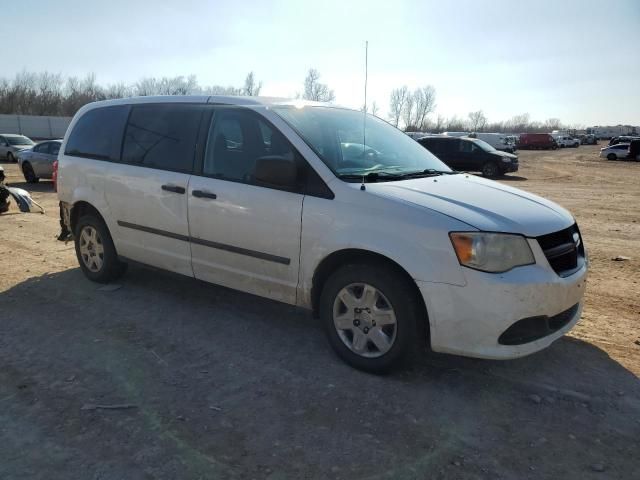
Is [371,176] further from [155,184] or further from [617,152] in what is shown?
[617,152]

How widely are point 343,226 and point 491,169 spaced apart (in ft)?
65.4

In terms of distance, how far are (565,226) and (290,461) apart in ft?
7.92

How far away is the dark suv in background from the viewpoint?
71.5ft

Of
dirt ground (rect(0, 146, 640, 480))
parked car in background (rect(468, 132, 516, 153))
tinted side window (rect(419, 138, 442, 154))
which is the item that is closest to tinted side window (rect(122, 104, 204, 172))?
dirt ground (rect(0, 146, 640, 480))

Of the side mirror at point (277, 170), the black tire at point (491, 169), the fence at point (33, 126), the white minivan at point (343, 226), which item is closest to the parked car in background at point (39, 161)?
the white minivan at point (343, 226)

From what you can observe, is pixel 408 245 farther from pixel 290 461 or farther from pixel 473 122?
pixel 473 122

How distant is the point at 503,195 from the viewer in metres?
3.88

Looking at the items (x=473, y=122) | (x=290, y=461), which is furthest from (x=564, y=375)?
(x=473, y=122)

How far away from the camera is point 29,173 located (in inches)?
678

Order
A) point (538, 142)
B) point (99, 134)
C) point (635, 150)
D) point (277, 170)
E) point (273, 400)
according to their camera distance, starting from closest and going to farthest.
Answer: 1. point (273, 400)
2. point (277, 170)
3. point (99, 134)
4. point (635, 150)
5. point (538, 142)

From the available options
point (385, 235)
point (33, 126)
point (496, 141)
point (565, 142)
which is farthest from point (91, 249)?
point (565, 142)

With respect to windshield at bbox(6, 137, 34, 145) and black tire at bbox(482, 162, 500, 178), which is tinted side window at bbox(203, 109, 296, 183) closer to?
black tire at bbox(482, 162, 500, 178)

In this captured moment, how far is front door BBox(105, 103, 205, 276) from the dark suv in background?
18.1 metres

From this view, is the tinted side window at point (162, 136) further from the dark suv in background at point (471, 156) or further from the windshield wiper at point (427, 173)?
the dark suv in background at point (471, 156)
